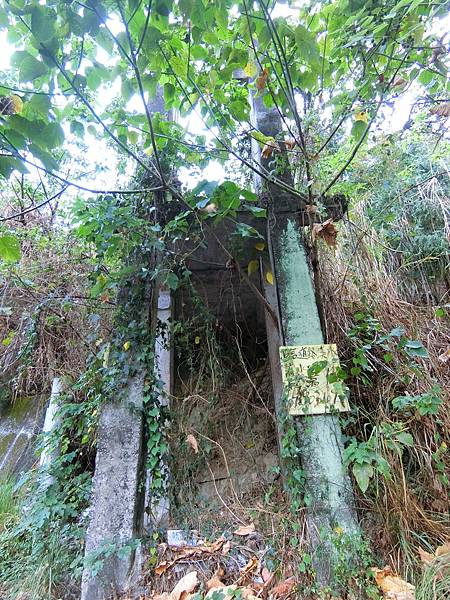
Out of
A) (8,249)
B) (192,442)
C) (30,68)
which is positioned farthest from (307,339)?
(30,68)

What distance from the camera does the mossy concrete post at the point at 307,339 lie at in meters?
2.16

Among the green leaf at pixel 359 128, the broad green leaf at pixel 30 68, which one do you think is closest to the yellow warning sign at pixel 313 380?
the green leaf at pixel 359 128

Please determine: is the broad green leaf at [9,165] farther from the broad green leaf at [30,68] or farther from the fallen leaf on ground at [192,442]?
the fallen leaf on ground at [192,442]

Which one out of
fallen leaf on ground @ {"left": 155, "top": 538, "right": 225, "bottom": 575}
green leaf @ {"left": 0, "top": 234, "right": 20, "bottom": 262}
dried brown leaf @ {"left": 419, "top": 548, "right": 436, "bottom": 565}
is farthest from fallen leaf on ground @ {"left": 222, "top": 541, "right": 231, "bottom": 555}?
green leaf @ {"left": 0, "top": 234, "right": 20, "bottom": 262}

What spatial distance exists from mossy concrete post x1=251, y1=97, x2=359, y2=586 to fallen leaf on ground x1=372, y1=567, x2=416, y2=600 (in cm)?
22

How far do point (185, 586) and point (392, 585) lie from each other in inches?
45.1

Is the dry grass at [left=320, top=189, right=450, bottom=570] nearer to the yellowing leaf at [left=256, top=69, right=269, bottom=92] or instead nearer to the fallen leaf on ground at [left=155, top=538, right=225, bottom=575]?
the fallen leaf on ground at [left=155, top=538, right=225, bottom=575]

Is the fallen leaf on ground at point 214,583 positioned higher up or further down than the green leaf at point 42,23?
further down

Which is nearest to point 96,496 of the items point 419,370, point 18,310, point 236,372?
point 236,372

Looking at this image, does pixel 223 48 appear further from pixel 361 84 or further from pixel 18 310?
pixel 18 310

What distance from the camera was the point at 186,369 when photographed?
404 centimetres

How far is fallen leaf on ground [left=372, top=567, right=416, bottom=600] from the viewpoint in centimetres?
179

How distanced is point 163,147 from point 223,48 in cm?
88

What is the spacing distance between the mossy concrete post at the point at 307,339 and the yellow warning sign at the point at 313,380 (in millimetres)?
71
